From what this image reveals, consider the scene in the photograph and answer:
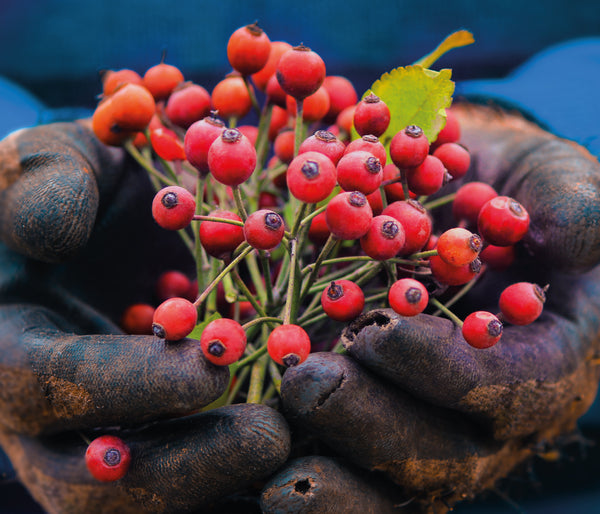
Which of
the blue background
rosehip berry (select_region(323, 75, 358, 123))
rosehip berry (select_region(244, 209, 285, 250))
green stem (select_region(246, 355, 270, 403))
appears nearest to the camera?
rosehip berry (select_region(244, 209, 285, 250))

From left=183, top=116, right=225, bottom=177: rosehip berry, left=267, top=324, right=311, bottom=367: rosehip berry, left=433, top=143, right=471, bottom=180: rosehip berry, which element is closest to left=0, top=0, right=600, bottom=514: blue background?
left=433, top=143, right=471, bottom=180: rosehip berry

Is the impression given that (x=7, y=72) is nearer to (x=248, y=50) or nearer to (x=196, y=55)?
(x=196, y=55)

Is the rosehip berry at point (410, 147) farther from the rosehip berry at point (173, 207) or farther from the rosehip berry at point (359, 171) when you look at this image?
the rosehip berry at point (173, 207)

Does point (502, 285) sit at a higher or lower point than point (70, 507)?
higher

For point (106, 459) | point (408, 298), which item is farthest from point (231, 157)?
point (106, 459)

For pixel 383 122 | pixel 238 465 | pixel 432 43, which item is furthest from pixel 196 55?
pixel 238 465

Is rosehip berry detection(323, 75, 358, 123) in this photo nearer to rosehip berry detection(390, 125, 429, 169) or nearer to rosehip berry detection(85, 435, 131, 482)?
rosehip berry detection(390, 125, 429, 169)
